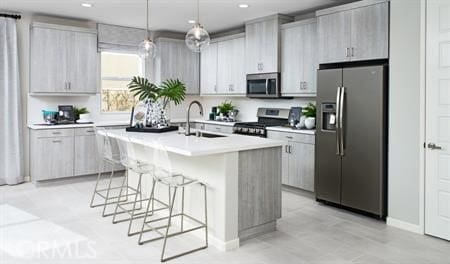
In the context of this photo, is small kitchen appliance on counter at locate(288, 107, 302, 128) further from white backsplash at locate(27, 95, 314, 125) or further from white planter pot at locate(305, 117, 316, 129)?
white planter pot at locate(305, 117, 316, 129)

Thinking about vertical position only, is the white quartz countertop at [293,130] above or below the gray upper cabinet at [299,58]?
below

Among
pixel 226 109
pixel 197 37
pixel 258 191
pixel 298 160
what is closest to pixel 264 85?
pixel 226 109

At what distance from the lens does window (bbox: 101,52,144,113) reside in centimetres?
683

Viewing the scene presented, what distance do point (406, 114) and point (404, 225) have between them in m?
1.15

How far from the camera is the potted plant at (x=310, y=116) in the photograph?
16.9 feet

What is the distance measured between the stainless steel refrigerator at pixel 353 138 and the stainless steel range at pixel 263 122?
124 centimetres

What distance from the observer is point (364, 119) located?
4.18 meters

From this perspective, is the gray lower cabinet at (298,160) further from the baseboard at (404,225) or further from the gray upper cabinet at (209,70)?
the gray upper cabinet at (209,70)

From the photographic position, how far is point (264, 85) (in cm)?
595

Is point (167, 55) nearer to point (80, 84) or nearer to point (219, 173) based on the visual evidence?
point (80, 84)

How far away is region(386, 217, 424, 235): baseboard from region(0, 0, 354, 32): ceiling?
9.53 feet

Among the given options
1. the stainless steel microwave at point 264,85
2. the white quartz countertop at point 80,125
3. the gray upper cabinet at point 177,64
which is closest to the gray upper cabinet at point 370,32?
the stainless steel microwave at point 264,85

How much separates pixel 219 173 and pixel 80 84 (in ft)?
12.5

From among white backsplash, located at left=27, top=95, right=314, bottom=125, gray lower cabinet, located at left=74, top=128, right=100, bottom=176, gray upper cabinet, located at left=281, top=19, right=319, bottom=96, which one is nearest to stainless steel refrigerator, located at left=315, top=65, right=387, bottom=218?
gray upper cabinet, located at left=281, top=19, right=319, bottom=96
